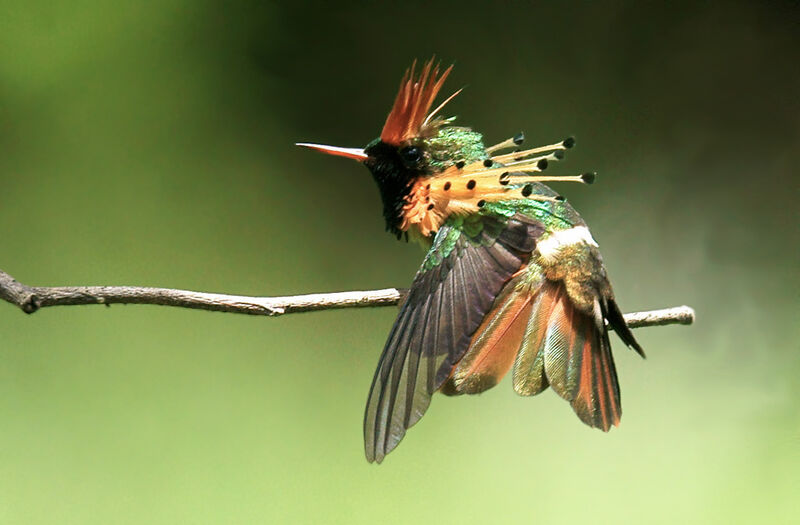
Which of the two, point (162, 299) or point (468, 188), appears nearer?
point (162, 299)

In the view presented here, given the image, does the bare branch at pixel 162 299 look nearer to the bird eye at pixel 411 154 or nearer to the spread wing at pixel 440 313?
A: the spread wing at pixel 440 313

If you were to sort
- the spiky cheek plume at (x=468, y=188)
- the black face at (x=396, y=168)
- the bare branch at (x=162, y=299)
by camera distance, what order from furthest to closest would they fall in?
the black face at (x=396, y=168)
the spiky cheek plume at (x=468, y=188)
the bare branch at (x=162, y=299)

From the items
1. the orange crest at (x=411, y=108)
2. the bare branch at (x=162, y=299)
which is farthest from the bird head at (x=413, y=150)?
the bare branch at (x=162, y=299)

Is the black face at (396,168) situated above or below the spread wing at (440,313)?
above

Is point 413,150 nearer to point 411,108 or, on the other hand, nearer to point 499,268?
point 411,108

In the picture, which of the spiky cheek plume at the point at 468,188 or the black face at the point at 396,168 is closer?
the spiky cheek plume at the point at 468,188

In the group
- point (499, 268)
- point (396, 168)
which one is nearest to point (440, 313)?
point (499, 268)

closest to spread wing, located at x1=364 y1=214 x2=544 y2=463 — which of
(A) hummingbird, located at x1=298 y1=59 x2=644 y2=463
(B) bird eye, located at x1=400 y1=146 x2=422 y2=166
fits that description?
(A) hummingbird, located at x1=298 y1=59 x2=644 y2=463
